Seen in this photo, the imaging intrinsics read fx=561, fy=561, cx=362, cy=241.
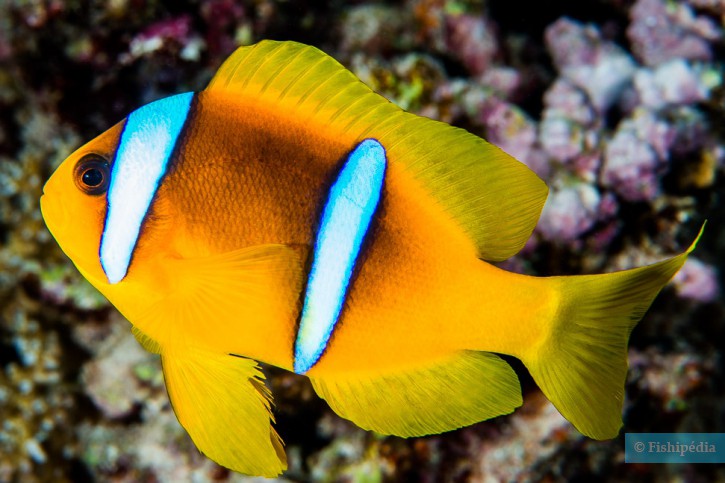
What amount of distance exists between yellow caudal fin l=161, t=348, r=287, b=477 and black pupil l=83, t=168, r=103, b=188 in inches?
18.2

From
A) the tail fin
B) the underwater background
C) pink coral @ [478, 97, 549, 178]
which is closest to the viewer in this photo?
the tail fin

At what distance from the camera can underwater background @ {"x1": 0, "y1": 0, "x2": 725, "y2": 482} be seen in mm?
2561

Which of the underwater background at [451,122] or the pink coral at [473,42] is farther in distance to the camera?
the pink coral at [473,42]

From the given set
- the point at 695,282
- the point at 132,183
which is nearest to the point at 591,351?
the point at 132,183

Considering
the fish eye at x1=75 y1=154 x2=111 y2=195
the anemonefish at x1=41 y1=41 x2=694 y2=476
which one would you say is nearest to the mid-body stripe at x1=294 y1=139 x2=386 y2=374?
the anemonefish at x1=41 y1=41 x2=694 y2=476

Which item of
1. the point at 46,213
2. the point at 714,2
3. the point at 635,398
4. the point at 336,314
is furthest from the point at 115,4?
the point at 714,2

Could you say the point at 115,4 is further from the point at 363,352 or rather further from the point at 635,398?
the point at 635,398

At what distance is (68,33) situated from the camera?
3.00 m

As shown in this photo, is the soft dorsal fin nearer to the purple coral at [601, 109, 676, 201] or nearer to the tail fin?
the tail fin

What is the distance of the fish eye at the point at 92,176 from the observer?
134 centimetres

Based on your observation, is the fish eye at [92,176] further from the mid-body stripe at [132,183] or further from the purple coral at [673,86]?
the purple coral at [673,86]

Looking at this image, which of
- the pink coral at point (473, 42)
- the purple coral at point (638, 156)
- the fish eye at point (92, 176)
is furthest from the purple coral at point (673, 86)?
the fish eye at point (92, 176)

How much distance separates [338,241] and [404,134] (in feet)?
1.04

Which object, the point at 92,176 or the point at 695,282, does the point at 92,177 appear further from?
the point at 695,282
